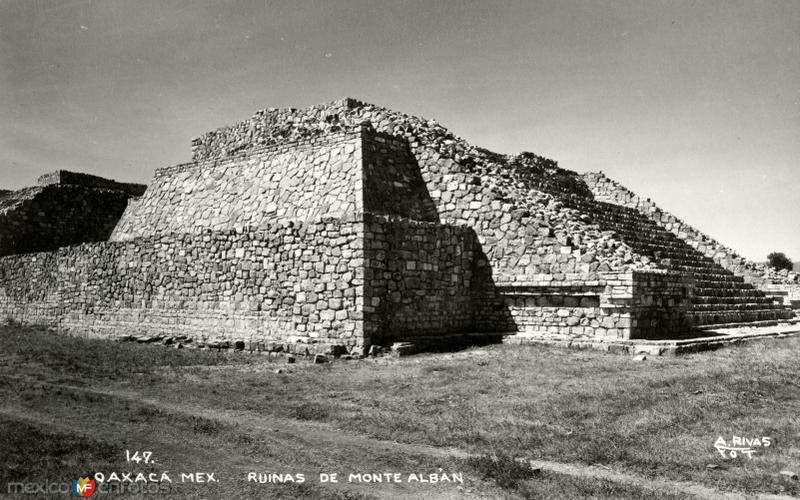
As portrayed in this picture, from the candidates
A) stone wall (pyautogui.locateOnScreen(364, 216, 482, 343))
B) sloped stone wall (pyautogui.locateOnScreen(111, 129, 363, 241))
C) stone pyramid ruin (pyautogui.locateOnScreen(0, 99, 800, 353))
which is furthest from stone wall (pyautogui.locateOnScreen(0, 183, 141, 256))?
stone wall (pyautogui.locateOnScreen(364, 216, 482, 343))

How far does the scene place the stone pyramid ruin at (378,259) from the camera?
1303 cm

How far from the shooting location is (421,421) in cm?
735

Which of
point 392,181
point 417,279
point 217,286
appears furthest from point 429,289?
point 217,286

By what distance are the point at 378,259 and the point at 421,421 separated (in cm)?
592

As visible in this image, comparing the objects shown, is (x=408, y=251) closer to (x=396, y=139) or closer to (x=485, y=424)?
(x=396, y=139)

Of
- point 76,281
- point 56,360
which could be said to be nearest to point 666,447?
point 56,360

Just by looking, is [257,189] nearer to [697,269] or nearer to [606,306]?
[606,306]

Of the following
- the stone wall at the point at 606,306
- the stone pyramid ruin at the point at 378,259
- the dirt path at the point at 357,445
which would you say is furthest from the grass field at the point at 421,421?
the stone pyramid ruin at the point at 378,259

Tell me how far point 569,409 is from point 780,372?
3.69 metres

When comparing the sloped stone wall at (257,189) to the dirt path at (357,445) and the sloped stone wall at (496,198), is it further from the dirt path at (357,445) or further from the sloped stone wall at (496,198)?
the dirt path at (357,445)

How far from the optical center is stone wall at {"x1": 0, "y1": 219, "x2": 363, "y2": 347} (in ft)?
43.1

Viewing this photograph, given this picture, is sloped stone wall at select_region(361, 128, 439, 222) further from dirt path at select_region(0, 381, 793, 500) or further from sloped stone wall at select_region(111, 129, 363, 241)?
dirt path at select_region(0, 381, 793, 500)
